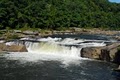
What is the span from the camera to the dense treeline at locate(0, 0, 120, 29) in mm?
95125

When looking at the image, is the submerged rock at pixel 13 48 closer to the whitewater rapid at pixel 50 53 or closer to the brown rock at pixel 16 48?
the brown rock at pixel 16 48

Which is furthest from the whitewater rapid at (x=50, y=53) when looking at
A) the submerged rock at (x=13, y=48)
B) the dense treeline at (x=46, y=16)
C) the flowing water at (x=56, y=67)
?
the dense treeline at (x=46, y=16)

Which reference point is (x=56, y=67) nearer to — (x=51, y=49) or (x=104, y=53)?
(x=104, y=53)

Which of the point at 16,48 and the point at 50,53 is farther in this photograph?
the point at 16,48

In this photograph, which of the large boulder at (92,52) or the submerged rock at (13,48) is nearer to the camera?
the large boulder at (92,52)

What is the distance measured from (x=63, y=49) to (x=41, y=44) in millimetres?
5248

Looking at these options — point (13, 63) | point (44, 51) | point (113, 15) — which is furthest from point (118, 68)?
point (113, 15)

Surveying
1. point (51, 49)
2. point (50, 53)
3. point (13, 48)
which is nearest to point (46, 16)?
point (51, 49)

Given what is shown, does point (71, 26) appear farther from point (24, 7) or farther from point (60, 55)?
point (60, 55)

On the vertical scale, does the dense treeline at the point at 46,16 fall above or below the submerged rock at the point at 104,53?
above

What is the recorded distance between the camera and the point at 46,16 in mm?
103375

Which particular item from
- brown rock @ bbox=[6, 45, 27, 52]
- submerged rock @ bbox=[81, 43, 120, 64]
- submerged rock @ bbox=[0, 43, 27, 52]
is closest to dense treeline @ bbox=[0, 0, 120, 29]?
submerged rock @ bbox=[0, 43, 27, 52]

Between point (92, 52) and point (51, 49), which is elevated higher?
point (92, 52)

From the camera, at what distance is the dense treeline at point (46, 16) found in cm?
9512
